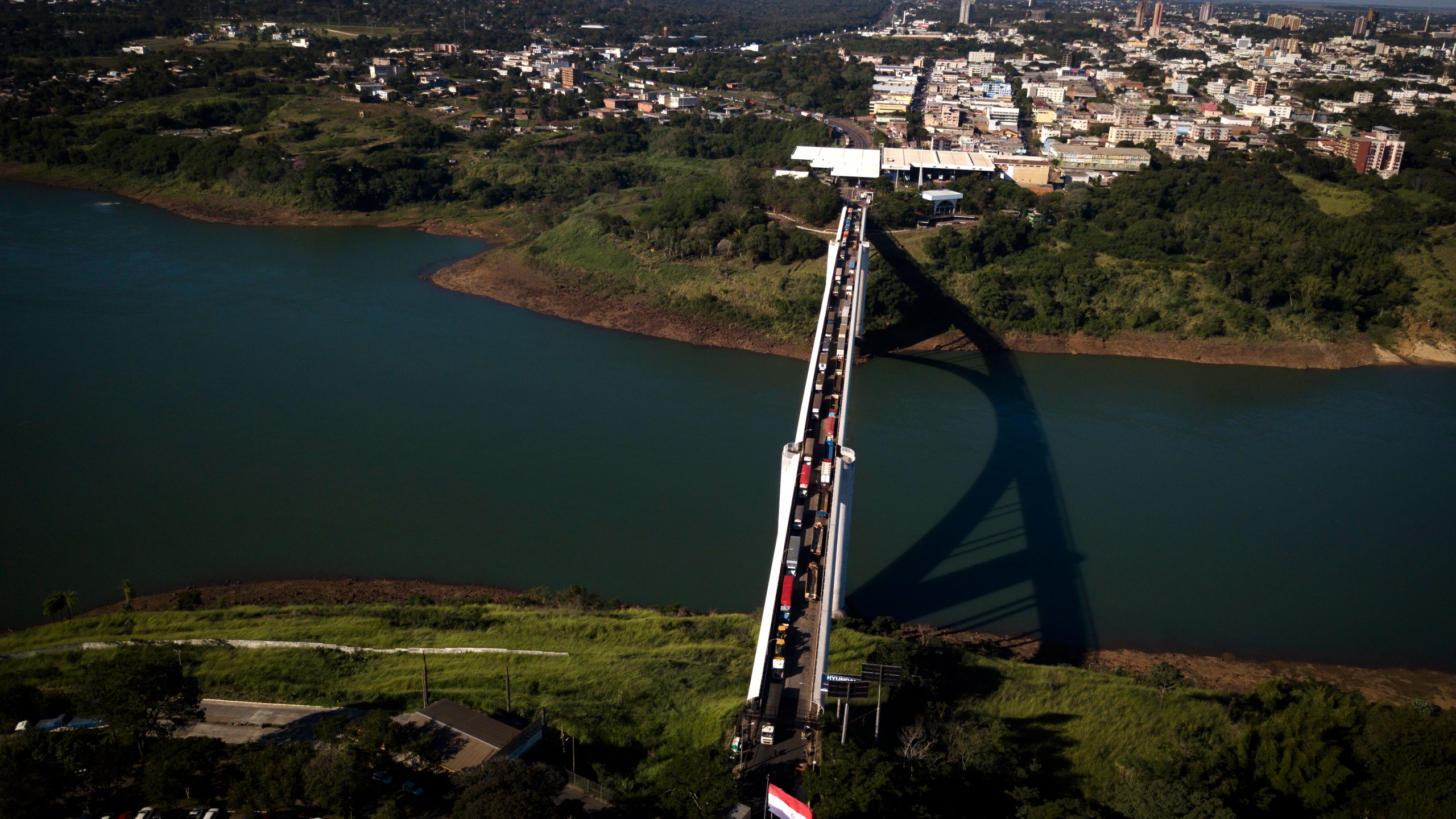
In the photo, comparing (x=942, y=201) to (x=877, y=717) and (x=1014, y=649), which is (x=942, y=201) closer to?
(x=1014, y=649)

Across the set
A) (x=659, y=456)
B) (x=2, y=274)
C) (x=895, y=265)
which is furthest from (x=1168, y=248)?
(x=2, y=274)

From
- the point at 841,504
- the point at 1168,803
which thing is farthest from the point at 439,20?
the point at 1168,803

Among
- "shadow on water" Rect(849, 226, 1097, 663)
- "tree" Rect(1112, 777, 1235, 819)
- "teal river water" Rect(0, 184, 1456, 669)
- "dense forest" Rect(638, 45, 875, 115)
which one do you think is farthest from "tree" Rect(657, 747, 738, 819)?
"dense forest" Rect(638, 45, 875, 115)

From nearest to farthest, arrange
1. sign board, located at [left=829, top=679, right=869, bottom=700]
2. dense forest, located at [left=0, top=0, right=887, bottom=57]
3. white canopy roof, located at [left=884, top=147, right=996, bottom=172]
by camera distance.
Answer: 1. sign board, located at [left=829, top=679, right=869, bottom=700]
2. white canopy roof, located at [left=884, top=147, right=996, bottom=172]
3. dense forest, located at [left=0, top=0, right=887, bottom=57]

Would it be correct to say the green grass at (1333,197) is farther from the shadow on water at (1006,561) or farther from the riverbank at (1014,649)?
the riverbank at (1014,649)

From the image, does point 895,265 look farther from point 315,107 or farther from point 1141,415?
point 315,107

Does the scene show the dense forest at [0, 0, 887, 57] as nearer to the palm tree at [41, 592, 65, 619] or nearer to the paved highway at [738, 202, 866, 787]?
the palm tree at [41, 592, 65, 619]
